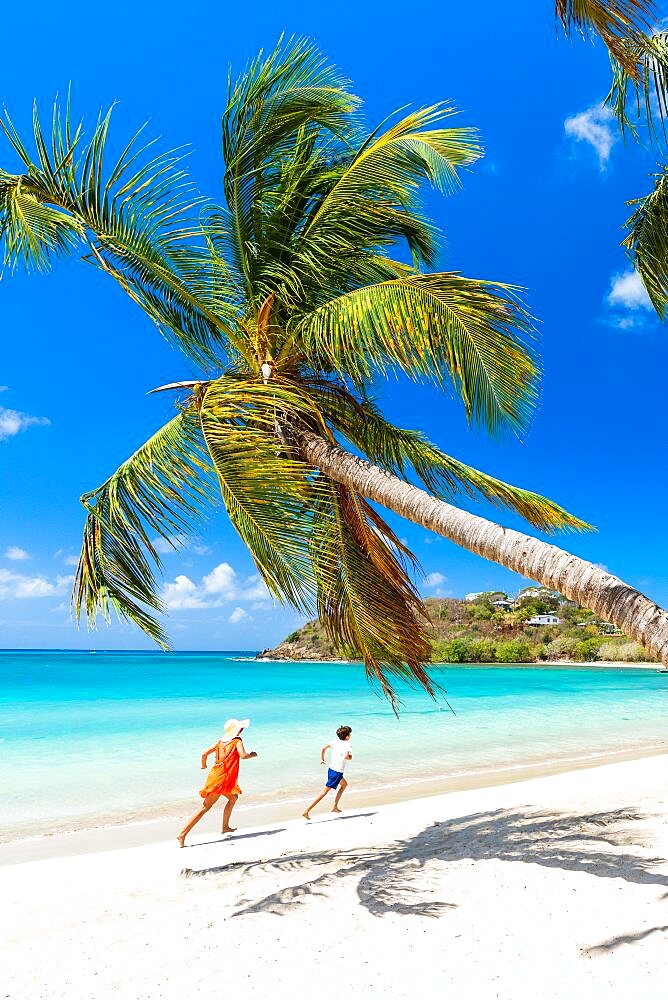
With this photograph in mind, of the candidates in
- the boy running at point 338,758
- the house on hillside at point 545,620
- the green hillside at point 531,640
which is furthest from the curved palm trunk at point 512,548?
the house on hillside at point 545,620

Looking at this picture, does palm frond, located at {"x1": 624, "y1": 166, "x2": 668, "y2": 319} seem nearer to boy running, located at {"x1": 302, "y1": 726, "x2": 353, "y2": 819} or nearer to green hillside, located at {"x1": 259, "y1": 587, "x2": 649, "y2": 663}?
boy running, located at {"x1": 302, "y1": 726, "x2": 353, "y2": 819}

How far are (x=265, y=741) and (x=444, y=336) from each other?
565 inches

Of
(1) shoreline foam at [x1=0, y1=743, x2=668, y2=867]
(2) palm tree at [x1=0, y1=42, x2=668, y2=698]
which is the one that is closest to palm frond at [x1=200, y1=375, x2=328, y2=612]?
(2) palm tree at [x1=0, y1=42, x2=668, y2=698]

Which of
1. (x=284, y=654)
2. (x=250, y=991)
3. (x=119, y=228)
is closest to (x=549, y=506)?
(x=250, y=991)

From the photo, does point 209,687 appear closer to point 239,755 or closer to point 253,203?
point 239,755

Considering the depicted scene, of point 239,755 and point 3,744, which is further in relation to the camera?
point 3,744

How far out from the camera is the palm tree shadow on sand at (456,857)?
4816 millimetres

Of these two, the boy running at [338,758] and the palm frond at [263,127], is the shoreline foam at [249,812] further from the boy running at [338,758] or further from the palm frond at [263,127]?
the palm frond at [263,127]

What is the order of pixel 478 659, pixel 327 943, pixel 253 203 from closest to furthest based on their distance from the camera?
pixel 327 943 < pixel 253 203 < pixel 478 659

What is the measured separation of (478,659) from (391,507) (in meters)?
72.2

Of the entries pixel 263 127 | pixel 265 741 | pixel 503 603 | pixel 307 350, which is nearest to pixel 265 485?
pixel 307 350

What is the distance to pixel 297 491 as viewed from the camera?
15.3ft

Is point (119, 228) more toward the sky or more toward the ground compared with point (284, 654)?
more toward the sky

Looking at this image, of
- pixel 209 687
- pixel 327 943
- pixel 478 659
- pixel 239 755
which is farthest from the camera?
pixel 478 659
